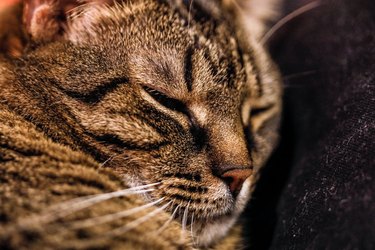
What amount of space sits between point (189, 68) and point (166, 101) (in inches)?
3.5

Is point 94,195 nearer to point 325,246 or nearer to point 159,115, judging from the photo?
point 159,115

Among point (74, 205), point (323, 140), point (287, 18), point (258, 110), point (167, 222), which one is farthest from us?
point (287, 18)

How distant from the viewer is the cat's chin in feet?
3.32

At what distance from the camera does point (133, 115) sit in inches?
37.4

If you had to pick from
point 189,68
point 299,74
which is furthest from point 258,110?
point 189,68

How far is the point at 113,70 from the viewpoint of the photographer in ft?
3.14

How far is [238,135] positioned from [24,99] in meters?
0.46

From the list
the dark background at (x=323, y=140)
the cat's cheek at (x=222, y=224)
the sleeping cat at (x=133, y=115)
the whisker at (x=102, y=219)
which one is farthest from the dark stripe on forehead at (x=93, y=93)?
the dark background at (x=323, y=140)

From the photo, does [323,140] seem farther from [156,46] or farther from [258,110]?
[156,46]

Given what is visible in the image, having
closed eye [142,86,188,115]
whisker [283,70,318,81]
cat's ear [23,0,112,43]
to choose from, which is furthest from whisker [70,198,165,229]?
whisker [283,70,318,81]

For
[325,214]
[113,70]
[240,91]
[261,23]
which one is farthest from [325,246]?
[261,23]

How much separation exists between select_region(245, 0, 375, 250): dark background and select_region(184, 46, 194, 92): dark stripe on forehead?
12.5 inches

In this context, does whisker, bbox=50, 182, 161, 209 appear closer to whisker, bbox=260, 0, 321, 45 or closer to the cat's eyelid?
the cat's eyelid

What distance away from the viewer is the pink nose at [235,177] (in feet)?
3.10
